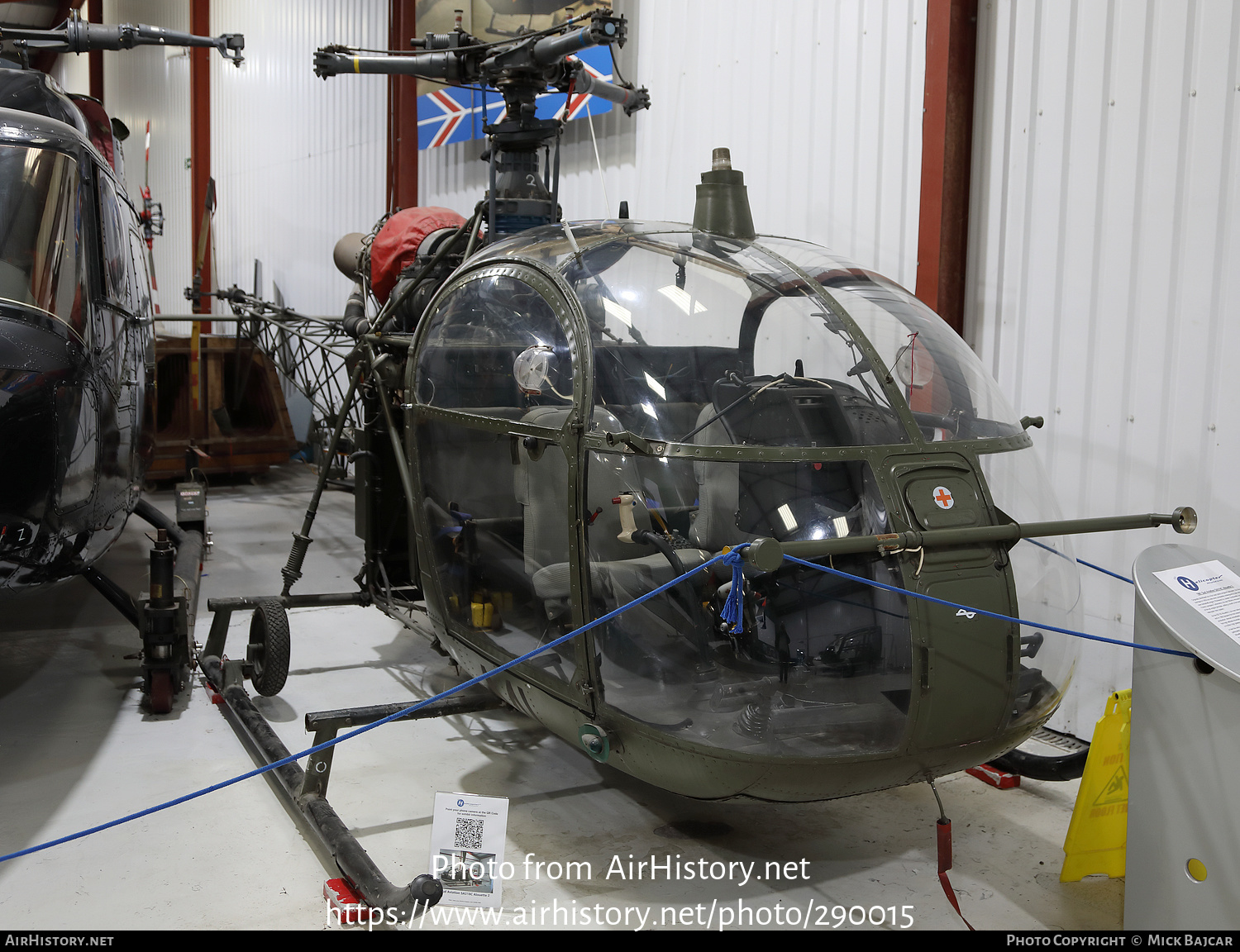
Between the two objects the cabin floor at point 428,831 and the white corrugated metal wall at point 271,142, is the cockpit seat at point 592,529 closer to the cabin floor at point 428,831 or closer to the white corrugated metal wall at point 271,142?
the cabin floor at point 428,831

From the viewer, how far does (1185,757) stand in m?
2.40

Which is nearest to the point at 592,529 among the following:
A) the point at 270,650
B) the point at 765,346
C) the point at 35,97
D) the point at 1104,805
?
the point at 765,346

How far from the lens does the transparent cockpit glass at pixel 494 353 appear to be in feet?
9.68

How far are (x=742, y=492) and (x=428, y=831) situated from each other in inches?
60.4

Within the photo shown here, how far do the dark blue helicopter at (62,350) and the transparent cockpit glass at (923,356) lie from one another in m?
2.50

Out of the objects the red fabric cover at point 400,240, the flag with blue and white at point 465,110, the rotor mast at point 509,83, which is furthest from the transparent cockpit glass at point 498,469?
the flag with blue and white at point 465,110

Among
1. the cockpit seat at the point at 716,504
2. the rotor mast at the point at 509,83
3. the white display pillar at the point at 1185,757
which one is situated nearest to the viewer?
the white display pillar at the point at 1185,757

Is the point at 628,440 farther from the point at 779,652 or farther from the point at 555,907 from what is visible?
the point at 555,907

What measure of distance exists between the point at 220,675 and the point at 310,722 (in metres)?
1.30

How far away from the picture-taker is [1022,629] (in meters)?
2.69

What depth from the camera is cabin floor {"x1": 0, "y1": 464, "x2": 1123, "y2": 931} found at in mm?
2789

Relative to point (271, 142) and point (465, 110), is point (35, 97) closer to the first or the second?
point (465, 110)

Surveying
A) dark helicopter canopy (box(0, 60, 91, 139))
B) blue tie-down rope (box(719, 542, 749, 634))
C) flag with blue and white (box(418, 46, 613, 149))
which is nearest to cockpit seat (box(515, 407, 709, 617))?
blue tie-down rope (box(719, 542, 749, 634))
